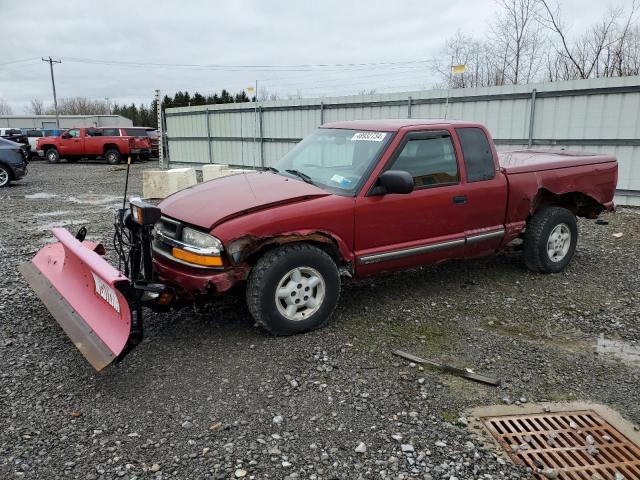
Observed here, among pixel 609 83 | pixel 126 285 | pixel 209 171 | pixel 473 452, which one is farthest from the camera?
pixel 209 171

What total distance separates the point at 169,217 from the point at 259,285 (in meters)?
1.03

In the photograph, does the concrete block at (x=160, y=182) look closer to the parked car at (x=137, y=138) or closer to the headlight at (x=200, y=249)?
the headlight at (x=200, y=249)

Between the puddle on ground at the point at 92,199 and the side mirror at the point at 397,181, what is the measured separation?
9644mm

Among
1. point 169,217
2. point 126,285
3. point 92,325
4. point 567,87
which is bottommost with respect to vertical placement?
point 92,325

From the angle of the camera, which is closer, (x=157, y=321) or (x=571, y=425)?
(x=571, y=425)

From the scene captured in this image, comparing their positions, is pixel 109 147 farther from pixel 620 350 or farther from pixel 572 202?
pixel 620 350

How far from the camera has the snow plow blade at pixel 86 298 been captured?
3602 mm

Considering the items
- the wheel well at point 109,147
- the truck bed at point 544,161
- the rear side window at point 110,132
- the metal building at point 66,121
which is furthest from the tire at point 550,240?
the metal building at point 66,121

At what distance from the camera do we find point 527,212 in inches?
232

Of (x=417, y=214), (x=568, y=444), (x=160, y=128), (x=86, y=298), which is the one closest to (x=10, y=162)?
(x=160, y=128)

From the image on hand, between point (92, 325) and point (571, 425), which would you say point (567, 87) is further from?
point (92, 325)

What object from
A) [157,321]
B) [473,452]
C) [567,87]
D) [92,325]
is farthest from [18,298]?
[567,87]

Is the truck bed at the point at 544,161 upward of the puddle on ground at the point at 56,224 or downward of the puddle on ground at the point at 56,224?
upward

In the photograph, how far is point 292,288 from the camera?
4.38 meters
